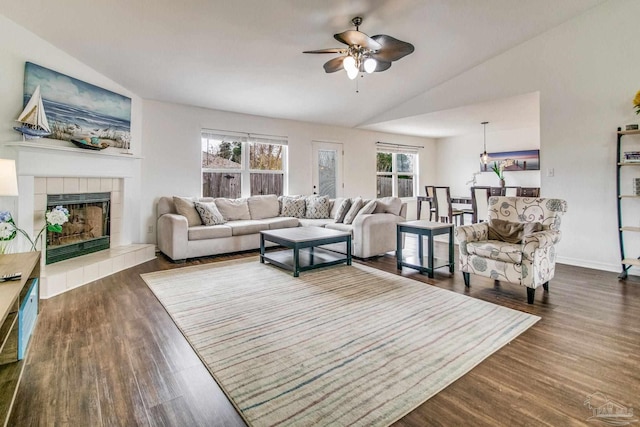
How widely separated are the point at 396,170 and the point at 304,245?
5.43 meters

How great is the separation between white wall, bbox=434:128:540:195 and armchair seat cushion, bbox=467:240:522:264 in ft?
15.7

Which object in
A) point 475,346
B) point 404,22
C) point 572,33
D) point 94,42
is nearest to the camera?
point 475,346

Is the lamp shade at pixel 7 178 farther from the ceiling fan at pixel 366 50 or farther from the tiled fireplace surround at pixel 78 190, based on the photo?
the ceiling fan at pixel 366 50

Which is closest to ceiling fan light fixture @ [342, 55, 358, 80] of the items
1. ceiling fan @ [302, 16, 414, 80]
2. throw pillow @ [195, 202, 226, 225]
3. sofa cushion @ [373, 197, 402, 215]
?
ceiling fan @ [302, 16, 414, 80]

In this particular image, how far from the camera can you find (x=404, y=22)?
3781 mm

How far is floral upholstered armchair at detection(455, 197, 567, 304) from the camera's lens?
2869 millimetres

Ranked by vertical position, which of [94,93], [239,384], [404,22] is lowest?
[239,384]

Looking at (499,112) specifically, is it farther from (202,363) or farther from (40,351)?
(40,351)

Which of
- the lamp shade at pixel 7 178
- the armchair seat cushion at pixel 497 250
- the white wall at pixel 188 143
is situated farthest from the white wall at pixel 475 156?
the lamp shade at pixel 7 178

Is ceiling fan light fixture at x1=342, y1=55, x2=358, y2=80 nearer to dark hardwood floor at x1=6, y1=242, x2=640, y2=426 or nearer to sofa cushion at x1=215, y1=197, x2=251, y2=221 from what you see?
dark hardwood floor at x1=6, y1=242, x2=640, y2=426

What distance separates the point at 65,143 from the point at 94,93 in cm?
77

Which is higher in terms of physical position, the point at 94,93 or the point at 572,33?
the point at 572,33

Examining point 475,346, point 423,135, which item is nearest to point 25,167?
point 475,346

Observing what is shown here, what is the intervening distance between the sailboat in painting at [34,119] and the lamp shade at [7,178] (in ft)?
3.74
